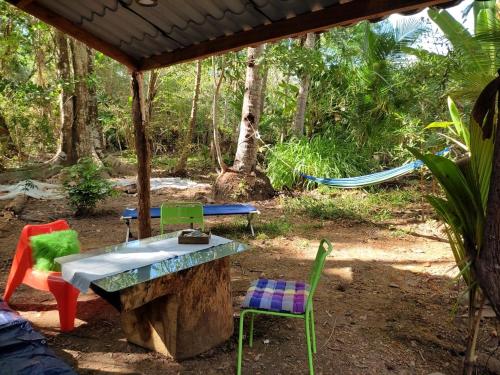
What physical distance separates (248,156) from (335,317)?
4.59 m

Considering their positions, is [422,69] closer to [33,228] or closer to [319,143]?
[319,143]

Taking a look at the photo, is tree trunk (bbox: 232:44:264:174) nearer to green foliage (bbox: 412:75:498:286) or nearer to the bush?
the bush

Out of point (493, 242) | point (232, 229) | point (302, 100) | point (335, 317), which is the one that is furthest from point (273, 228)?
point (302, 100)

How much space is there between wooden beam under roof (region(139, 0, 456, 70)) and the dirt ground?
201 cm

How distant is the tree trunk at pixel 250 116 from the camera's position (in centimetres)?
662

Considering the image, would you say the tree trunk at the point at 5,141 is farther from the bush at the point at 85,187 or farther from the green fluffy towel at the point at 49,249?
the green fluffy towel at the point at 49,249

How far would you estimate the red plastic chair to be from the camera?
2.35 meters

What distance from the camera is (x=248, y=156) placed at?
6.96m

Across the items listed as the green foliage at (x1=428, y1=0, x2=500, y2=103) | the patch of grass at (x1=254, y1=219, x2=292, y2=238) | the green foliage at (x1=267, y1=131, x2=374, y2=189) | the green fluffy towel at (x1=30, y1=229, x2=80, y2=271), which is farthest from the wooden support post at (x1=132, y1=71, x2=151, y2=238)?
the green foliage at (x1=267, y1=131, x2=374, y2=189)

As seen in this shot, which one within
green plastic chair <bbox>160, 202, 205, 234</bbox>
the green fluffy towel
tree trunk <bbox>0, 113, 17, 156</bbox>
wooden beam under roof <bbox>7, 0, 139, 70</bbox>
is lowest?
the green fluffy towel

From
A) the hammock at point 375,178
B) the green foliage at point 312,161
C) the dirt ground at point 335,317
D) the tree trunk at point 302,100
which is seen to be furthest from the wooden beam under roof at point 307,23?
the tree trunk at point 302,100

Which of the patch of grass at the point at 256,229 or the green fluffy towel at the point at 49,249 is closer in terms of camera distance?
the green fluffy towel at the point at 49,249

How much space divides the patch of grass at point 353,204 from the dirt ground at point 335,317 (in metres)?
0.95

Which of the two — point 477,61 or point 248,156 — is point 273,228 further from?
point 477,61
